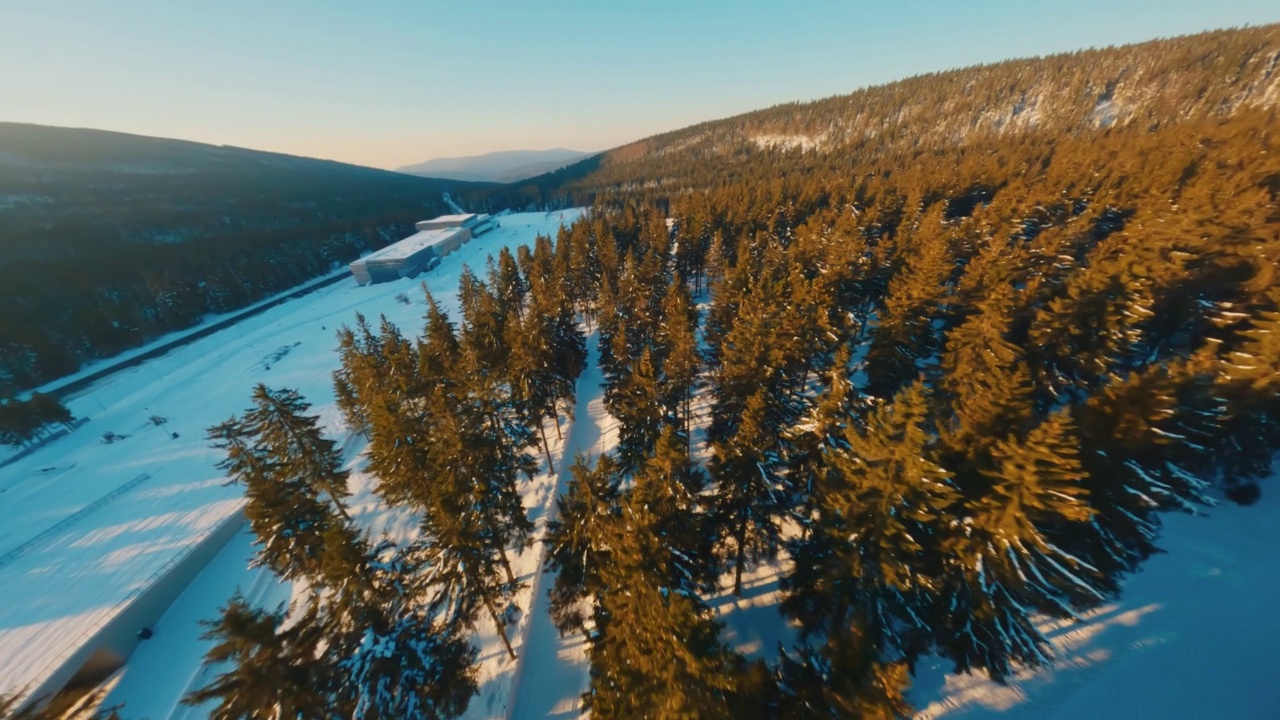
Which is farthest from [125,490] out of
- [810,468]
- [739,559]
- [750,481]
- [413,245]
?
[413,245]

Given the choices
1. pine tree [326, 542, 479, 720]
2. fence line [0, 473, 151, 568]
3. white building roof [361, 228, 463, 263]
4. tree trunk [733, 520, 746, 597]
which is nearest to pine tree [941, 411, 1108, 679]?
tree trunk [733, 520, 746, 597]

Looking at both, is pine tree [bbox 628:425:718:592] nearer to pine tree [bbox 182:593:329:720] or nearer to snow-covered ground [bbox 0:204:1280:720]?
snow-covered ground [bbox 0:204:1280:720]

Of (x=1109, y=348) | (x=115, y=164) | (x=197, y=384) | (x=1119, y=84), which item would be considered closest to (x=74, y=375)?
(x=197, y=384)

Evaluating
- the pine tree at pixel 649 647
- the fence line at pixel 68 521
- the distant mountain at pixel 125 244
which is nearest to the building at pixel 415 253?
the distant mountain at pixel 125 244

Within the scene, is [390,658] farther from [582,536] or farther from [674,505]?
[674,505]

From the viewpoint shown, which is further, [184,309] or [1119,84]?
[1119,84]

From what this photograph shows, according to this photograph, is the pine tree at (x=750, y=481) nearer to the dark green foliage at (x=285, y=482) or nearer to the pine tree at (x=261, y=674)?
the pine tree at (x=261, y=674)

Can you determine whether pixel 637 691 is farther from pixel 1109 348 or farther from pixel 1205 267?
pixel 1205 267
